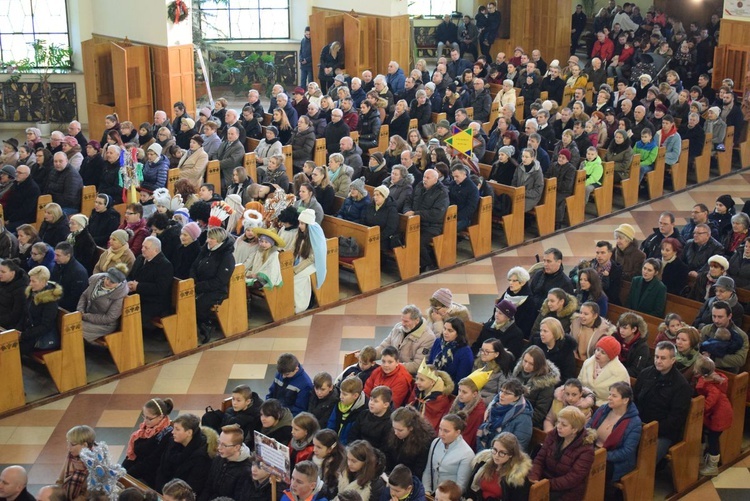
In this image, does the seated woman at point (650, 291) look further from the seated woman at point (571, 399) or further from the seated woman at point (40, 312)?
the seated woman at point (40, 312)

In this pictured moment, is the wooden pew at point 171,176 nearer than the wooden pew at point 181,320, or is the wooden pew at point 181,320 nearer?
the wooden pew at point 181,320

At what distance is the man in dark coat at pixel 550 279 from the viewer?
29.8 ft

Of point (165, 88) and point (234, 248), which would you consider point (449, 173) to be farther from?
point (165, 88)

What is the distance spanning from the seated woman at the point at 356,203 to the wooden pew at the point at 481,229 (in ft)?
4.62

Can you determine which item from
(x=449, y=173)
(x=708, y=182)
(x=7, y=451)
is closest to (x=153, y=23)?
(x=449, y=173)

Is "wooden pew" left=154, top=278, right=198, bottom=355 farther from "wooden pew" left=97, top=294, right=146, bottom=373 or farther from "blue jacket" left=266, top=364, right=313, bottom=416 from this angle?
"blue jacket" left=266, top=364, right=313, bottom=416

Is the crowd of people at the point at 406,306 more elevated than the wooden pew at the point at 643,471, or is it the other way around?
the crowd of people at the point at 406,306

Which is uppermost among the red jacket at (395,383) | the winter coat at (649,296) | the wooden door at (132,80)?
the wooden door at (132,80)

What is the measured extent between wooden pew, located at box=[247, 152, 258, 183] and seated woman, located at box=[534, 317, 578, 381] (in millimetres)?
6872

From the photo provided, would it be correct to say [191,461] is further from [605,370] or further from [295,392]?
[605,370]

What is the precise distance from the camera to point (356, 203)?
1145cm

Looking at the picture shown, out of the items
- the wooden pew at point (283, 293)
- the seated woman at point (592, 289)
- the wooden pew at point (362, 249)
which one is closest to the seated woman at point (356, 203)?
the wooden pew at point (362, 249)

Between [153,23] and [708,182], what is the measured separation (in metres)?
9.52

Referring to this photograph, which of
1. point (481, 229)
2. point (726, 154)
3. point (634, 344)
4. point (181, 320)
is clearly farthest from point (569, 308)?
point (726, 154)
